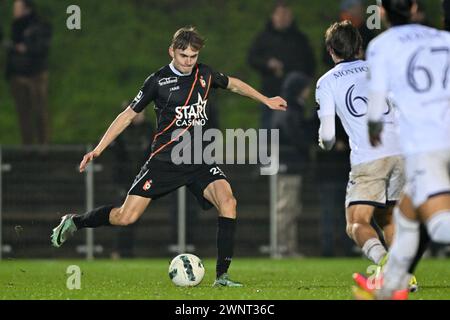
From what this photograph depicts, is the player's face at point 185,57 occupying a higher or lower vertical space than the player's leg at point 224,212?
higher

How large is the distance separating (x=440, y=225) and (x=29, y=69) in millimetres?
13743

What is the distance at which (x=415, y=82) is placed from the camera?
8477mm

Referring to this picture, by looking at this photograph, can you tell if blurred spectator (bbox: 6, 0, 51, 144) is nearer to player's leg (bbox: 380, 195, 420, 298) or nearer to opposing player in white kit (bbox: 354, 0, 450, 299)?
opposing player in white kit (bbox: 354, 0, 450, 299)

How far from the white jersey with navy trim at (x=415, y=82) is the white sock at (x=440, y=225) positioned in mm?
503

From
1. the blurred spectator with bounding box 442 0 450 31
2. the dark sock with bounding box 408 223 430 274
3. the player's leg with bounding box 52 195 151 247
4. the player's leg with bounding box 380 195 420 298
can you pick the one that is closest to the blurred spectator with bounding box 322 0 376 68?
the blurred spectator with bounding box 442 0 450 31

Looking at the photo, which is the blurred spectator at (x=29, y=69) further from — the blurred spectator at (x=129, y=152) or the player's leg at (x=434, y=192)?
the player's leg at (x=434, y=192)

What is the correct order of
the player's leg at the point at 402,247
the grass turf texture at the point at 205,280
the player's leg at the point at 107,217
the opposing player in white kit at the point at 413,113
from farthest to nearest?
the player's leg at the point at 107,217 → the grass turf texture at the point at 205,280 → the player's leg at the point at 402,247 → the opposing player in white kit at the point at 413,113

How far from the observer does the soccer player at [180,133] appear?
1164 centimetres

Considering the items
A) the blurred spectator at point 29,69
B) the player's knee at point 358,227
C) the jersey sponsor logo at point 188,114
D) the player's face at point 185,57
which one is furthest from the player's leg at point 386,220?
the blurred spectator at point 29,69

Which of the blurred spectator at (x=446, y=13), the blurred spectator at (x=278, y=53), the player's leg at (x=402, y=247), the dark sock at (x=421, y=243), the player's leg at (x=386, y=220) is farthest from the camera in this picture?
the blurred spectator at (x=278, y=53)

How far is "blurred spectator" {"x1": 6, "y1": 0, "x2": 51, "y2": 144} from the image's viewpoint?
67.3 feet

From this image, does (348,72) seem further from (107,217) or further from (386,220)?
(107,217)
